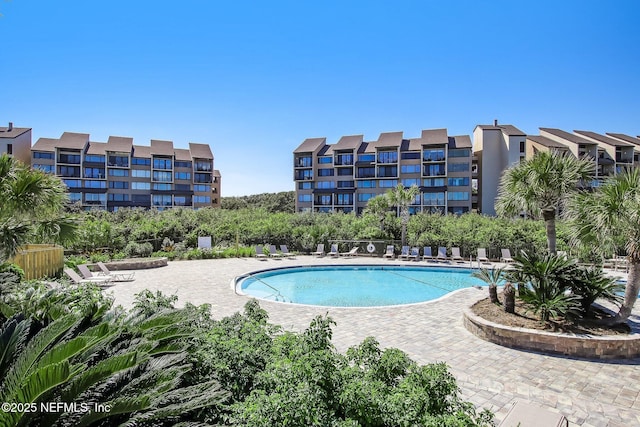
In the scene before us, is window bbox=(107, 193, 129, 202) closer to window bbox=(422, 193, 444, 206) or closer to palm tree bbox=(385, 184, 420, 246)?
window bbox=(422, 193, 444, 206)

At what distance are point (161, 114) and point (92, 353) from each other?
18.5 metres

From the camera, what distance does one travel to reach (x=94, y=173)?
50.4 meters

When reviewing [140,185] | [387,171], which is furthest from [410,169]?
[140,185]

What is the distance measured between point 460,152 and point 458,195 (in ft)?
19.4

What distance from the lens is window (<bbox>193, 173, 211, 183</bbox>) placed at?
56606 millimetres

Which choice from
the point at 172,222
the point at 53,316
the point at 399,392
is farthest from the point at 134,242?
the point at 399,392

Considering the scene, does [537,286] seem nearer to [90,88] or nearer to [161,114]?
[90,88]

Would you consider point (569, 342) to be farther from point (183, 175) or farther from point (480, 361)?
point (183, 175)

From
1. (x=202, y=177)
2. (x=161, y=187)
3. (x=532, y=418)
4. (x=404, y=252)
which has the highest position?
(x=202, y=177)

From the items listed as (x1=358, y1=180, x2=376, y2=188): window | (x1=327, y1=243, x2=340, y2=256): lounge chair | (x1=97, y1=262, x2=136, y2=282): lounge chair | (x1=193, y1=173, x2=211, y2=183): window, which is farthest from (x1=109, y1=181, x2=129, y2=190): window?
(x1=327, y1=243, x2=340, y2=256): lounge chair

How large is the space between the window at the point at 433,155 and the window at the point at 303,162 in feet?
55.0

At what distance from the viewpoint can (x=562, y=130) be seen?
1822 inches

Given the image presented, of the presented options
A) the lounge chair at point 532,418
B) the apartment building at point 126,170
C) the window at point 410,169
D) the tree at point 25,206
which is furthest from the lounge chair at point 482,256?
the apartment building at point 126,170

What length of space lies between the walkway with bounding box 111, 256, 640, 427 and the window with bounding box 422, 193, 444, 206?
36868mm
